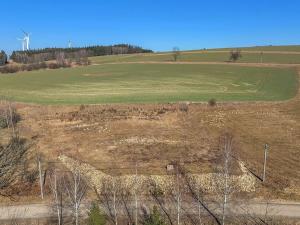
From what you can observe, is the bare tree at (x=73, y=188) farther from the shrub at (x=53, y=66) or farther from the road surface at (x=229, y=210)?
the shrub at (x=53, y=66)

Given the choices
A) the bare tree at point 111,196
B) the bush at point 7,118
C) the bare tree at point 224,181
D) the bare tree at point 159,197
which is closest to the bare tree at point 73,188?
the bare tree at point 111,196

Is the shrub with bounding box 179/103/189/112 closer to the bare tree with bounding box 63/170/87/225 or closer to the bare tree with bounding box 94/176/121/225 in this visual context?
the bare tree with bounding box 94/176/121/225

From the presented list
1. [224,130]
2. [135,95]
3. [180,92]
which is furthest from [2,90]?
[224,130]

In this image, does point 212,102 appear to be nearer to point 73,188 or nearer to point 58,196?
point 73,188

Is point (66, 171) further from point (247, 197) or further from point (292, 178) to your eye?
point (292, 178)

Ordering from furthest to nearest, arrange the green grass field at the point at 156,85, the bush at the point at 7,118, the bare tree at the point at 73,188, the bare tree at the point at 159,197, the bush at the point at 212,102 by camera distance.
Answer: the green grass field at the point at 156,85
the bush at the point at 212,102
the bush at the point at 7,118
the bare tree at the point at 73,188
the bare tree at the point at 159,197

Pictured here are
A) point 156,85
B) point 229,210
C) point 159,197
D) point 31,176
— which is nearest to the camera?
point 229,210

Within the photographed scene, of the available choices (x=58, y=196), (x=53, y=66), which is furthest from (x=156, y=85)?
(x=53, y=66)

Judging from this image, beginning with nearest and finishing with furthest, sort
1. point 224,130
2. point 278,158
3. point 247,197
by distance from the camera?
point 247,197 < point 278,158 < point 224,130

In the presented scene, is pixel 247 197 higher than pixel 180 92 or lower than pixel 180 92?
lower
